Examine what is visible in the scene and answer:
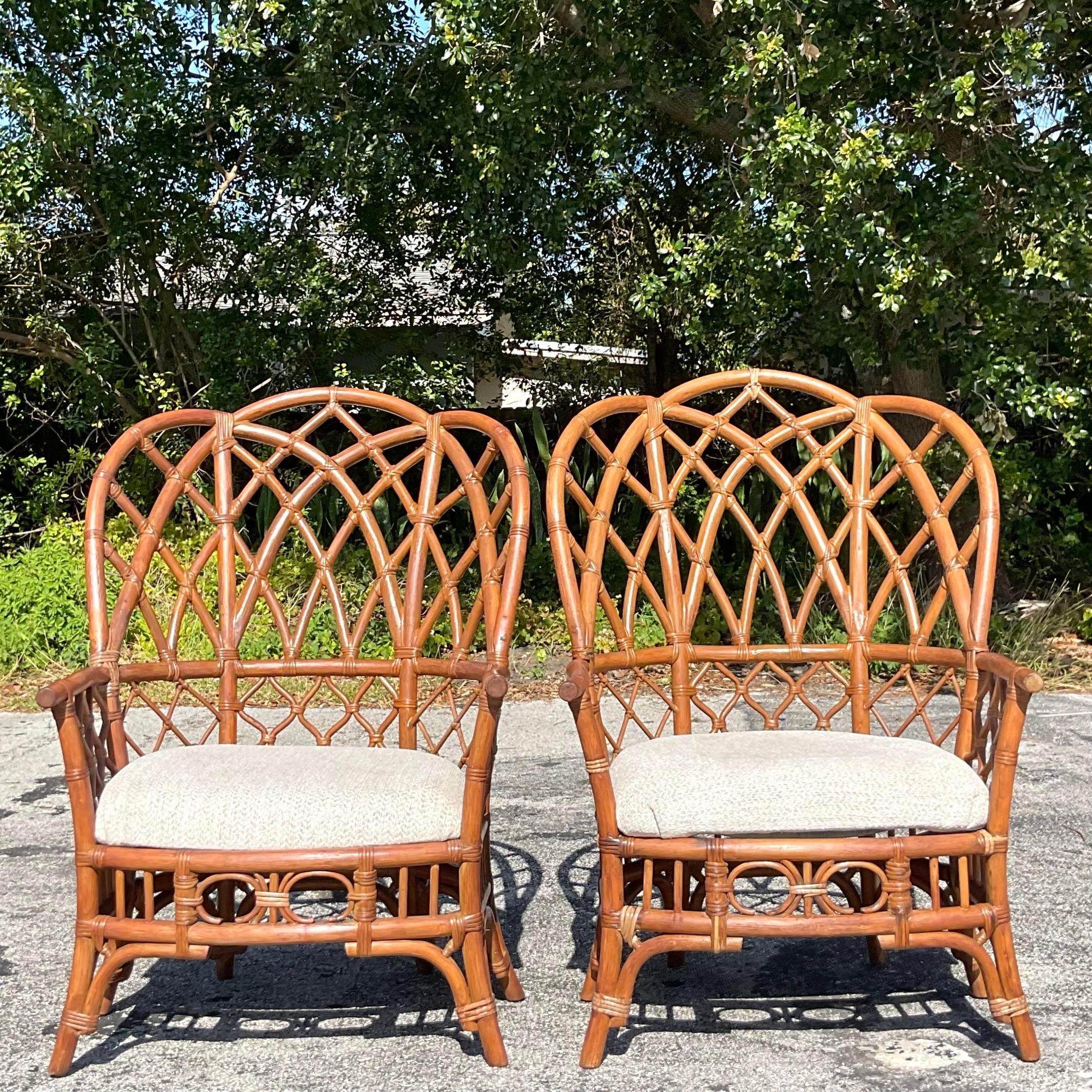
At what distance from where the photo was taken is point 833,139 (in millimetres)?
4855

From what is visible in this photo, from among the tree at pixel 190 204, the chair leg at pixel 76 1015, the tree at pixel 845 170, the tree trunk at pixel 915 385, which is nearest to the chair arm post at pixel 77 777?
the chair leg at pixel 76 1015

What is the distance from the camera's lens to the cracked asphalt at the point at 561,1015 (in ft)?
7.59

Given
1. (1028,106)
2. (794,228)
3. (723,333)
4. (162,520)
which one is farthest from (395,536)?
(162,520)

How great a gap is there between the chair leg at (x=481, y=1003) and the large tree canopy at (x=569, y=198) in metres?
3.59

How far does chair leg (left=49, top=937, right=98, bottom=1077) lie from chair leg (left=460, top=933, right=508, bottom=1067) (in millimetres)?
738

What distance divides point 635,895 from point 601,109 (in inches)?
172

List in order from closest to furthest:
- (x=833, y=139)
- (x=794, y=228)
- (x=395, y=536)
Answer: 1. (x=833, y=139)
2. (x=794, y=228)
3. (x=395, y=536)

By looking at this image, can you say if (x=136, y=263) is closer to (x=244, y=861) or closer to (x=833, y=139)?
(x=833, y=139)

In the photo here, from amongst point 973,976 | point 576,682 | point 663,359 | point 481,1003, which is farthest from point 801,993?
point 663,359

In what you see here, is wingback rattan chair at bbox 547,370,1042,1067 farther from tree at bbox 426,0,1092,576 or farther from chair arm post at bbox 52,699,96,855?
tree at bbox 426,0,1092,576

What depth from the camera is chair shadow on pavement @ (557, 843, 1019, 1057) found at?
8.30 ft

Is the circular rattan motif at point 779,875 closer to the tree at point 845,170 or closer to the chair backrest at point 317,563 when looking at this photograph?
the chair backrest at point 317,563

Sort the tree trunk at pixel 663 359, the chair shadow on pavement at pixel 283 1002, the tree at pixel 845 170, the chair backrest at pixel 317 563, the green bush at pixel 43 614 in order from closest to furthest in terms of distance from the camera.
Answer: the chair shadow on pavement at pixel 283 1002
the chair backrest at pixel 317 563
the tree at pixel 845 170
the green bush at pixel 43 614
the tree trunk at pixel 663 359

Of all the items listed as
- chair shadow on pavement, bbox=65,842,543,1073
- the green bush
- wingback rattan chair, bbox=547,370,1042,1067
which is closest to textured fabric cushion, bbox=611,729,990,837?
wingback rattan chair, bbox=547,370,1042,1067
